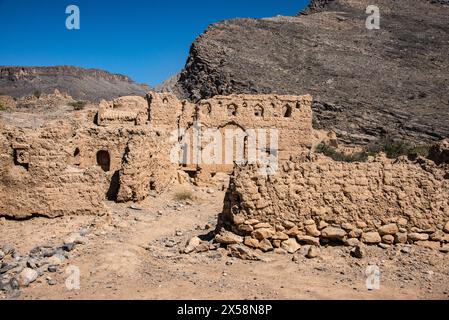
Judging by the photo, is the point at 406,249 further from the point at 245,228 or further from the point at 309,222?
the point at 245,228

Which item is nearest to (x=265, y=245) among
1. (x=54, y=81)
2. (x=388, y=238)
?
(x=388, y=238)

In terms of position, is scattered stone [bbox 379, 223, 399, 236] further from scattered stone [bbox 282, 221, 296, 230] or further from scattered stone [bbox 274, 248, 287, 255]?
scattered stone [bbox 274, 248, 287, 255]

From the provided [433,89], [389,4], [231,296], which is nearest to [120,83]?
[389,4]

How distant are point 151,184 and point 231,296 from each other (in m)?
7.12

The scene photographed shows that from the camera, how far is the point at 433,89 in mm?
36438

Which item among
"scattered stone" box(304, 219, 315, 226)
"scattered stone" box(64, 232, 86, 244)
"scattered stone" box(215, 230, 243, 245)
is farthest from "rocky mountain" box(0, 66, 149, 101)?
"scattered stone" box(304, 219, 315, 226)

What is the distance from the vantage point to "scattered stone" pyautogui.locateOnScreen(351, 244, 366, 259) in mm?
6211

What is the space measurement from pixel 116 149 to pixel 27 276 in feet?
22.4

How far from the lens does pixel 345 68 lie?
4097 centimetres

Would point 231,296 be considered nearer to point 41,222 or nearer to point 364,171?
point 364,171

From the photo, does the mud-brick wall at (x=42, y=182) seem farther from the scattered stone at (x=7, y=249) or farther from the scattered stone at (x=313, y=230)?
the scattered stone at (x=313, y=230)

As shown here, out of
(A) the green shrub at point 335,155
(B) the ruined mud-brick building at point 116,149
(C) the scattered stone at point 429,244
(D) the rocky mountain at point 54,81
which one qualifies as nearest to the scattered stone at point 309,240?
(C) the scattered stone at point 429,244

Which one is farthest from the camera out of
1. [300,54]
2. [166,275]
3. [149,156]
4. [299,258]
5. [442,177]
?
[300,54]

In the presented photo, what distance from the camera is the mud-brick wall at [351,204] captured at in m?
6.54
